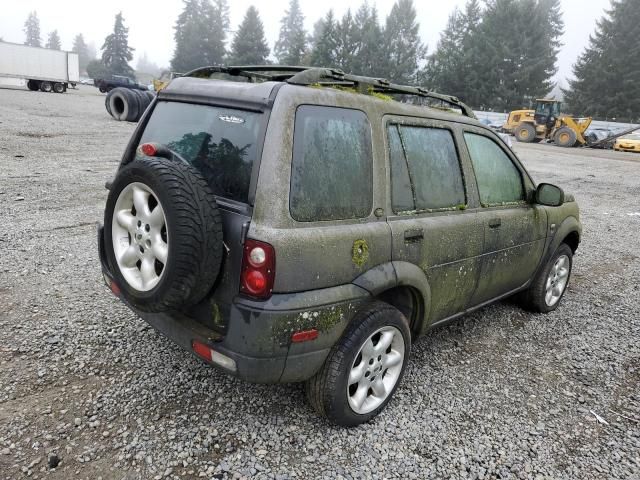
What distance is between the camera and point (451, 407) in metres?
3.10

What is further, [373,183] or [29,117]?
[29,117]

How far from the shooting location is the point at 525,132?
2858 centimetres

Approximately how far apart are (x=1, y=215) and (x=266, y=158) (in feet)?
18.0

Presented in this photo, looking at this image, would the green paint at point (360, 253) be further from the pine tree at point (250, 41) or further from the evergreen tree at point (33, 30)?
the evergreen tree at point (33, 30)

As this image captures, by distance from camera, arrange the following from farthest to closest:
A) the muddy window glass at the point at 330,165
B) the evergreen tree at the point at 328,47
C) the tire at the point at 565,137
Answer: the evergreen tree at the point at 328,47
the tire at the point at 565,137
the muddy window glass at the point at 330,165

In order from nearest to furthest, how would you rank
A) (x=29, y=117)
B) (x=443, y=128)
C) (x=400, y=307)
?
(x=400, y=307) → (x=443, y=128) → (x=29, y=117)

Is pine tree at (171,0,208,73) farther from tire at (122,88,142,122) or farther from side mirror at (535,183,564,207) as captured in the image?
side mirror at (535,183,564,207)

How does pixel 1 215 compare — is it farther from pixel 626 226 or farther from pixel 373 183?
pixel 626 226

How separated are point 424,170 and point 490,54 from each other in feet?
170

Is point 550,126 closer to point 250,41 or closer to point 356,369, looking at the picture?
point 356,369

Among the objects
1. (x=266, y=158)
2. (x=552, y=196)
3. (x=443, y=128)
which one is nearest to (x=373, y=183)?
(x=266, y=158)

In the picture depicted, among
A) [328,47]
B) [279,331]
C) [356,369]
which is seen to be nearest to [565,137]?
[356,369]

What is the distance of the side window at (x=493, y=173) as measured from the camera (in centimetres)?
353

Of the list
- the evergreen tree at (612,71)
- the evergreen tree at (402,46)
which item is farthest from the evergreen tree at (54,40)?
the evergreen tree at (612,71)
